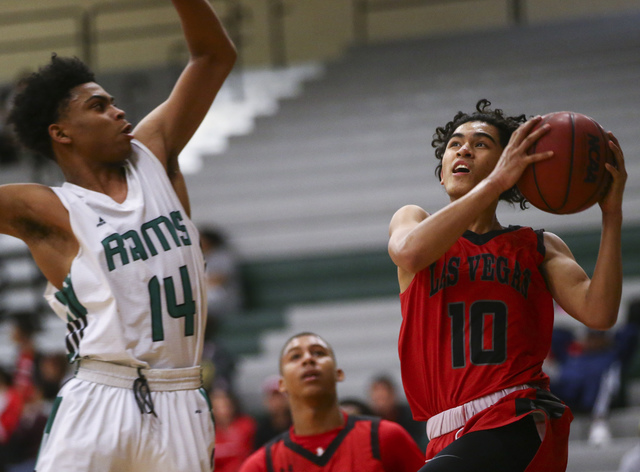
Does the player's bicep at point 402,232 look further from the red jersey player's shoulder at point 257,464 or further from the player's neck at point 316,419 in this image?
the red jersey player's shoulder at point 257,464

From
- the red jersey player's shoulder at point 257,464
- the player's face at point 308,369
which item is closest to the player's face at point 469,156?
the player's face at point 308,369

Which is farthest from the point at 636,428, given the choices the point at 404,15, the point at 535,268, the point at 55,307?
the point at 404,15

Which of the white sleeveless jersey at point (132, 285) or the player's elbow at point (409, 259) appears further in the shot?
the white sleeveless jersey at point (132, 285)

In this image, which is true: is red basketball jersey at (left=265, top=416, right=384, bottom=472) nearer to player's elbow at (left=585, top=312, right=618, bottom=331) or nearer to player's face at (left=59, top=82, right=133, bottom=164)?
player's elbow at (left=585, top=312, right=618, bottom=331)

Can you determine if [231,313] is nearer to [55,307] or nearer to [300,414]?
[300,414]

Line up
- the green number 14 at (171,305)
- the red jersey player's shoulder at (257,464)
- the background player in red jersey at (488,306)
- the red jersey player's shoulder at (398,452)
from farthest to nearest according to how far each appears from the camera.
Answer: the red jersey player's shoulder at (257,464) → the red jersey player's shoulder at (398,452) → the green number 14 at (171,305) → the background player in red jersey at (488,306)

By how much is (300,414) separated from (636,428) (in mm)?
3598

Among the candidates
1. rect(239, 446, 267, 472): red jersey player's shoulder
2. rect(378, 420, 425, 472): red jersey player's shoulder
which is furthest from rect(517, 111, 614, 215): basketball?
rect(239, 446, 267, 472): red jersey player's shoulder

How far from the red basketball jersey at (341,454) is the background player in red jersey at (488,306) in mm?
1053

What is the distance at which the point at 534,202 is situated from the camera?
2.96 metres

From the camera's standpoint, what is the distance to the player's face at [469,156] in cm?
306

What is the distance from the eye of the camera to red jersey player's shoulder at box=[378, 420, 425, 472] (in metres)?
4.03

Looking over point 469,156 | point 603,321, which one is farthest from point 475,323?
point 469,156

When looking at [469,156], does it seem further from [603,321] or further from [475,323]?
[603,321]
